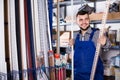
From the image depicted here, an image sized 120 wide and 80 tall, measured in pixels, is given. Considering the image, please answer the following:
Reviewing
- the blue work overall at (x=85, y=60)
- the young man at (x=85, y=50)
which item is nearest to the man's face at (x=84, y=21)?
the young man at (x=85, y=50)

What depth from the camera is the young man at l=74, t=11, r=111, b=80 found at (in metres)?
2.70

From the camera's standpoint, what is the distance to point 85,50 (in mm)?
2836

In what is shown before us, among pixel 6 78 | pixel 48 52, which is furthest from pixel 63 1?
pixel 6 78

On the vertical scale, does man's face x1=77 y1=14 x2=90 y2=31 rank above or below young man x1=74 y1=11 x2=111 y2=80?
above

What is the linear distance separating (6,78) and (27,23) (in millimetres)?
435

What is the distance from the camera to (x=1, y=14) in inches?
57.5

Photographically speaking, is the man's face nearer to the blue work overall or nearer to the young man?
the young man

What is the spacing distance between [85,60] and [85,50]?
140 millimetres

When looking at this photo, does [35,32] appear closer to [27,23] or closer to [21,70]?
[27,23]

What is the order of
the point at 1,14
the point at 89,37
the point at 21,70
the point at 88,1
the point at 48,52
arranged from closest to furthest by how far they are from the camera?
1. the point at 1,14
2. the point at 21,70
3. the point at 48,52
4. the point at 89,37
5. the point at 88,1

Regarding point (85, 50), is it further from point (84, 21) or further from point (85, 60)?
point (84, 21)

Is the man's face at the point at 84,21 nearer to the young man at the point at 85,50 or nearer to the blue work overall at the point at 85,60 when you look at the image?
the young man at the point at 85,50

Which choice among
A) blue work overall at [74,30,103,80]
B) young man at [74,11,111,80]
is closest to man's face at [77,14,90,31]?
young man at [74,11,111,80]

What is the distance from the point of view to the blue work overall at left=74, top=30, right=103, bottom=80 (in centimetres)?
270
